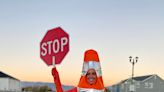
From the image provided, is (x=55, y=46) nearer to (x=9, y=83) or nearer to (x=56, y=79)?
(x=56, y=79)

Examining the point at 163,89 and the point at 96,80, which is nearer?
the point at 96,80

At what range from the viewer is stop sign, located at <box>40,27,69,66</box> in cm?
771

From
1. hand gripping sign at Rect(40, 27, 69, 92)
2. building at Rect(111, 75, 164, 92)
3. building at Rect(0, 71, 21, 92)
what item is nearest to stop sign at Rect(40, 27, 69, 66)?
hand gripping sign at Rect(40, 27, 69, 92)

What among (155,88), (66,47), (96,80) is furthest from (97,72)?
(155,88)

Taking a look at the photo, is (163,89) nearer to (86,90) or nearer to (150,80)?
(150,80)

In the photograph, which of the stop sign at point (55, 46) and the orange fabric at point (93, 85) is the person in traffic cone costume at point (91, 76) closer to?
the orange fabric at point (93, 85)

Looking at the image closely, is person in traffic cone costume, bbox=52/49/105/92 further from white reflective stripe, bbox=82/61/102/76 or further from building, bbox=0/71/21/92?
building, bbox=0/71/21/92

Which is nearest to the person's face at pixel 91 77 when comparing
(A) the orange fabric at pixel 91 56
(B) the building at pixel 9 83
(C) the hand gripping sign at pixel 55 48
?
(A) the orange fabric at pixel 91 56

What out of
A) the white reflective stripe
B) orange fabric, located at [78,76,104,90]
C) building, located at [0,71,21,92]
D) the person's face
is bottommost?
building, located at [0,71,21,92]

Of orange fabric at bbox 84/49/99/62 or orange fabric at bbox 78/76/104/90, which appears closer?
orange fabric at bbox 78/76/104/90

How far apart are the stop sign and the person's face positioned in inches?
23.3

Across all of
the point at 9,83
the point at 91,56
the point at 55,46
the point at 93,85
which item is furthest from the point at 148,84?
the point at 55,46

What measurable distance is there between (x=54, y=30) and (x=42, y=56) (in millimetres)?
500

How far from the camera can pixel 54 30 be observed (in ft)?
25.6
